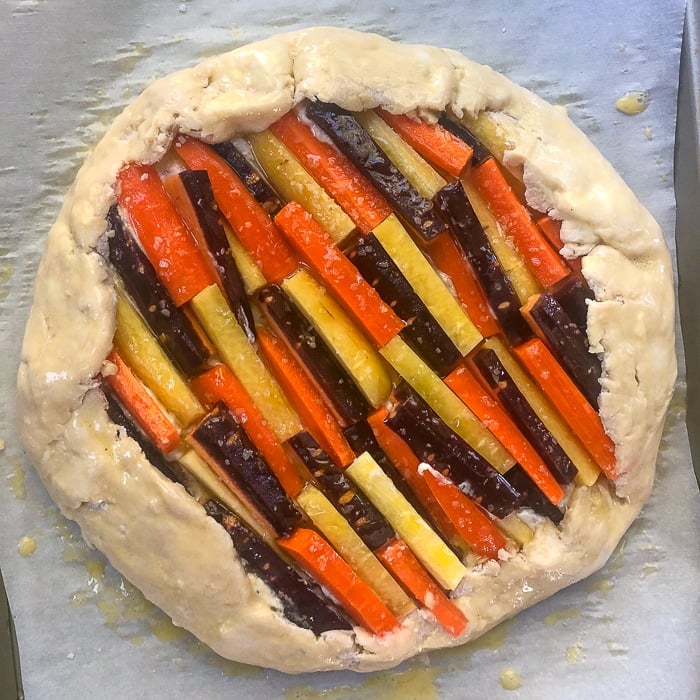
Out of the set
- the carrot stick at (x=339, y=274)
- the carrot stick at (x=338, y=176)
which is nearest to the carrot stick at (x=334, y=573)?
the carrot stick at (x=339, y=274)

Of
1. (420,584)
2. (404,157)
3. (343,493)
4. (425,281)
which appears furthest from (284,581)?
(404,157)

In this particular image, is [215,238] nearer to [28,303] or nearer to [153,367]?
[153,367]

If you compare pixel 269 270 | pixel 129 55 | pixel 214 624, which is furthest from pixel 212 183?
pixel 214 624

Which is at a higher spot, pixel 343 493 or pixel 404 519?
pixel 343 493

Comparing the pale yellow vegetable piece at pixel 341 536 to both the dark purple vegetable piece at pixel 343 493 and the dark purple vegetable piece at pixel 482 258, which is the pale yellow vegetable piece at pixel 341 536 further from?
the dark purple vegetable piece at pixel 482 258

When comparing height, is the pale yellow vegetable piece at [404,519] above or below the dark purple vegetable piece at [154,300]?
below

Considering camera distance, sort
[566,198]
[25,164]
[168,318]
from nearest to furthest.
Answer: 1. [168,318]
2. [566,198]
3. [25,164]

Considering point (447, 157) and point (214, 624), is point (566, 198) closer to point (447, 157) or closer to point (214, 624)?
point (447, 157)
